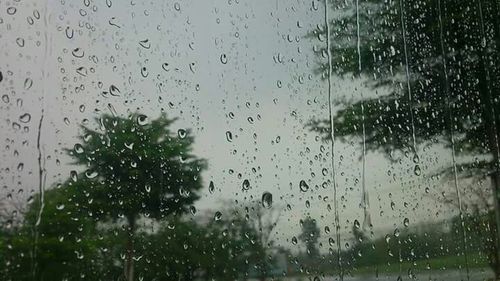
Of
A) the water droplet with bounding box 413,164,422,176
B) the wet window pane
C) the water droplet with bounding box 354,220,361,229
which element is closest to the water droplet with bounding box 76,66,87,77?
the wet window pane

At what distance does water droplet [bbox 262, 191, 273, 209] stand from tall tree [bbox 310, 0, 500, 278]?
1.80ft

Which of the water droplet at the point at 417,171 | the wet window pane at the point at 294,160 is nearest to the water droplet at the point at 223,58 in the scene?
the wet window pane at the point at 294,160

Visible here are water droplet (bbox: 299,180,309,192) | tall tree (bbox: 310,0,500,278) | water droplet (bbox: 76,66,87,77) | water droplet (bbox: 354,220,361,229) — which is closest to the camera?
water droplet (bbox: 76,66,87,77)

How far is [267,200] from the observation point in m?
2.28

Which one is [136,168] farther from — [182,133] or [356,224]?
[356,224]

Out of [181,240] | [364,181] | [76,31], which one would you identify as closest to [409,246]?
[364,181]

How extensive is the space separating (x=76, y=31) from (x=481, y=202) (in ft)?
9.87

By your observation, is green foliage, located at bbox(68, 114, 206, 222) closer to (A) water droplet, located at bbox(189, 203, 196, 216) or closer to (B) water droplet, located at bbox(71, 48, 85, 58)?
(A) water droplet, located at bbox(189, 203, 196, 216)

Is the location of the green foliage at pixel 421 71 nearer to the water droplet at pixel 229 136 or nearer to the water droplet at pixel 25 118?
the water droplet at pixel 229 136

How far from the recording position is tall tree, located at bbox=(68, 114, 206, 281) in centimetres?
180

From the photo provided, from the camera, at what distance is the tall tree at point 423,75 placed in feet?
10.3

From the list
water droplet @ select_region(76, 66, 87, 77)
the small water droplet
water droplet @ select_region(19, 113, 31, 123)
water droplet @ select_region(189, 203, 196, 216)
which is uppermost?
the small water droplet

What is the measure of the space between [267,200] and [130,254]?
0.66 m

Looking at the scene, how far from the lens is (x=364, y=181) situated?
9.61ft
